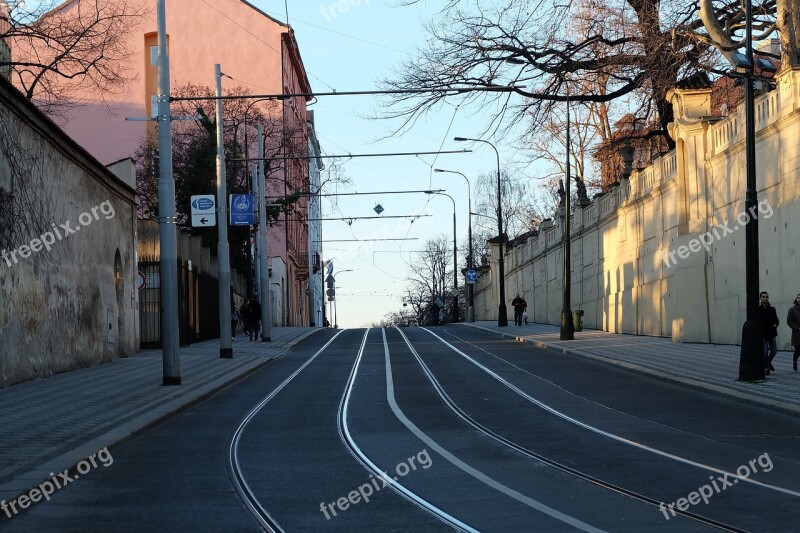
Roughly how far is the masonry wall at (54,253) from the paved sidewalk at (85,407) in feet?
2.31

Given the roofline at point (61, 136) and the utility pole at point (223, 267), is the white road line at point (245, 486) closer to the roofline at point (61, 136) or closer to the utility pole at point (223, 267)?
the roofline at point (61, 136)

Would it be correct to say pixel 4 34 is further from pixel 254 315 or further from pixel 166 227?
pixel 254 315

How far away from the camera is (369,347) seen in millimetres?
40062

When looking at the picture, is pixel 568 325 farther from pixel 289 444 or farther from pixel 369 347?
pixel 289 444

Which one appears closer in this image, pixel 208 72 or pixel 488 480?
pixel 488 480

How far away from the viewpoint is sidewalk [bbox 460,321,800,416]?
18.7m

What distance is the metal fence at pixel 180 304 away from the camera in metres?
40.2

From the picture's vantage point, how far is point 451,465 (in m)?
11.5

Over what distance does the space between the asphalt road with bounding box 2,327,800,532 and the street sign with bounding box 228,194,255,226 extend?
15.4 m

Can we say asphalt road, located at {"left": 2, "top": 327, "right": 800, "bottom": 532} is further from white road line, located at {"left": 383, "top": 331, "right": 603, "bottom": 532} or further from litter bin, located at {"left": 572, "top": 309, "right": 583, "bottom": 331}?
litter bin, located at {"left": 572, "top": 309, "right": 583, "bottom": 331}

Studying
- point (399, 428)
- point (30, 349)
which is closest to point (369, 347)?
point (30, 349)

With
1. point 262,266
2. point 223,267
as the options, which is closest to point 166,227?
point 223,267

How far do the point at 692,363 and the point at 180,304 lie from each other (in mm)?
19924

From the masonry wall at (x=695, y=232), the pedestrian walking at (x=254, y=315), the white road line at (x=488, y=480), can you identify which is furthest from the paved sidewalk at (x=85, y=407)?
the pedestrian walking at (x=254, y=315)
